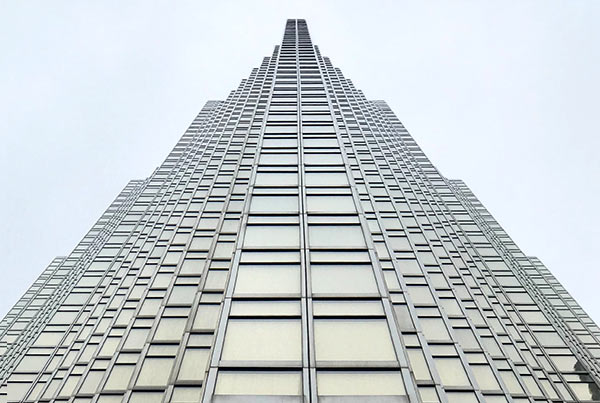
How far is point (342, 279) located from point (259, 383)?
5081 millimetres

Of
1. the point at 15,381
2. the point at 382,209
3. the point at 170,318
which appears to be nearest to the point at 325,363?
the point at 170,318

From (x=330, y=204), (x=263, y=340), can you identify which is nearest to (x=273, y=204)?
(x=330, y=204)

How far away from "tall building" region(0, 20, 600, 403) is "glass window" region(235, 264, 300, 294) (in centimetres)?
7

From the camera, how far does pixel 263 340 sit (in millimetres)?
12242

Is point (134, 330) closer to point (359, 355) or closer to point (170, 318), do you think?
point (170, 318)

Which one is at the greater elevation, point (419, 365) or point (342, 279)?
point (342, 279)

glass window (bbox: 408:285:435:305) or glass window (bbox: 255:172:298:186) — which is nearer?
glass window (bbox: 255:172:298:186)

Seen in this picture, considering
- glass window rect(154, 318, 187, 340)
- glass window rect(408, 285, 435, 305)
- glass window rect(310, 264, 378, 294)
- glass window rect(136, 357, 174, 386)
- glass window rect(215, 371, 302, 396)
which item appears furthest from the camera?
glass window rect(408, 285, 435, 305)

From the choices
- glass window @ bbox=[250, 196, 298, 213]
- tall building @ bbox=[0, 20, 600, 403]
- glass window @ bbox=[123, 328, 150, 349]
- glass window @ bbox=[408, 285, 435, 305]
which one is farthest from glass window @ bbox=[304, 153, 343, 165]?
glass window @ bbox=[123, 328, 150, 349]

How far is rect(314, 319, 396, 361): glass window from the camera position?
11.6 metres

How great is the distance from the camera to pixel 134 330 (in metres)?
25.3

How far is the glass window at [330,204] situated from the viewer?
1913 cm

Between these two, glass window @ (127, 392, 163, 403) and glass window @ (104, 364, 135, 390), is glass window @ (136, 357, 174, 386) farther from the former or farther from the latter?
glass window @ (104, 364, 135, 390)

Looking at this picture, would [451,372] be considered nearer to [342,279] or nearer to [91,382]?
[342,279]
